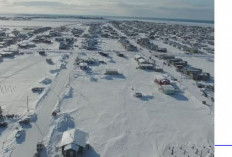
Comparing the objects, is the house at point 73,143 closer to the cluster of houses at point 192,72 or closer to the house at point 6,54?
the cluster of houses at point 192,72

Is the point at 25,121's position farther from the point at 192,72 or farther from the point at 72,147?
the point at 192,72

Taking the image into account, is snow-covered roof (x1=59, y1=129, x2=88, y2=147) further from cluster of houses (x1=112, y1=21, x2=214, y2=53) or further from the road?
cluster of houses (x1=112, y1=21, x2=214, y2=53)

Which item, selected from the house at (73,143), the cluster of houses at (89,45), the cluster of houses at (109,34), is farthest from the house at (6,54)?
the cluster of houses at (109,34)

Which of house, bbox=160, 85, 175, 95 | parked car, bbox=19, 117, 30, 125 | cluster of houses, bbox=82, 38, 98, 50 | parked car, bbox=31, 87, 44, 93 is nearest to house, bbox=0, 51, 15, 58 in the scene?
cluster of houses, bbox=82, 38, 98, 50

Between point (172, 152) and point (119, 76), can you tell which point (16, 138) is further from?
point (119, 76)

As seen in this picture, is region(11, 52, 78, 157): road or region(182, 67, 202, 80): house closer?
region(11, 52, 78, 157): road

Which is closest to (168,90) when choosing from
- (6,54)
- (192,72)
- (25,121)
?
(192,72)

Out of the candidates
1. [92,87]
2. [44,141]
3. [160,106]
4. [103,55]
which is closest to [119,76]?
[92,87]

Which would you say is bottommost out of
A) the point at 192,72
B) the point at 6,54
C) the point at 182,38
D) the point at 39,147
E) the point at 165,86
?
the point at 39,147

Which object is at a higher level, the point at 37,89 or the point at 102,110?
the point at 37,89
